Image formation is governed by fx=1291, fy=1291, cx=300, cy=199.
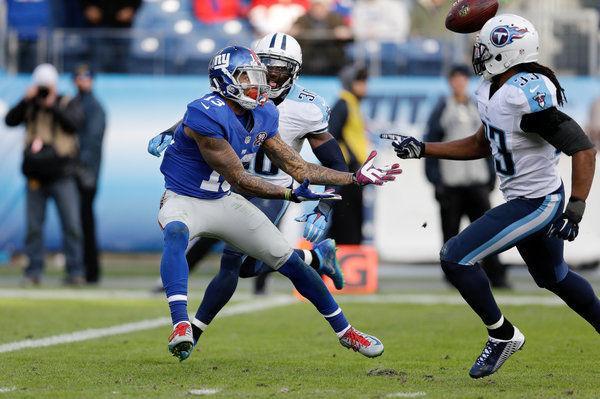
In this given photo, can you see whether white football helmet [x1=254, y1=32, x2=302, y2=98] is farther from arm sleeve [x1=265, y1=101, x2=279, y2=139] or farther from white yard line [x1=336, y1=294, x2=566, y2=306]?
white yard line [x1=336, y1=294, x2=566, y2=306]

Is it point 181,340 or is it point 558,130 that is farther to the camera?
point 181,340

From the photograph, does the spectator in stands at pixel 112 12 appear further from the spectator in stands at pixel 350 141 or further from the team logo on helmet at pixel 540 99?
the team logo on helmet at pixel 540 99

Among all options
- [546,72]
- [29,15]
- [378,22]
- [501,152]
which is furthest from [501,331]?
[29,15]

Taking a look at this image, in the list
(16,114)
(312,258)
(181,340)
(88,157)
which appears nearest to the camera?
(181,340)

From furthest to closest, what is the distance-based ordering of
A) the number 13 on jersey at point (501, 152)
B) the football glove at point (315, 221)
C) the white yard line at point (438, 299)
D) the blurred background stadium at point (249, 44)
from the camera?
the blurred background stadium at point (249, 44)
the white yard line at point (438, 299)
the football glove at point (315, 221)
the number 13 on jersey at point (501, 152)

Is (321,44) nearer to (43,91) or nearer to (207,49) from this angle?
(207,49)

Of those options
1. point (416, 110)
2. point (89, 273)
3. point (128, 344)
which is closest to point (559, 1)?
point (416, 110)

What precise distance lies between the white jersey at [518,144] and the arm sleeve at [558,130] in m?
0.05

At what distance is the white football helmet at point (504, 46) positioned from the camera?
5.68 meters

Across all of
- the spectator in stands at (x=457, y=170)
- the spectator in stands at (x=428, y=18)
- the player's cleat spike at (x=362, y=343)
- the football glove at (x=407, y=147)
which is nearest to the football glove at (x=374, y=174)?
the football glove at (x=407, y=147)

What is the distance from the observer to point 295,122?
684 cm

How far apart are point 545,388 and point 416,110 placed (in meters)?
8.12

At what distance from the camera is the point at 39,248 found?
1129cm

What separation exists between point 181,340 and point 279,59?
1.71 meters
